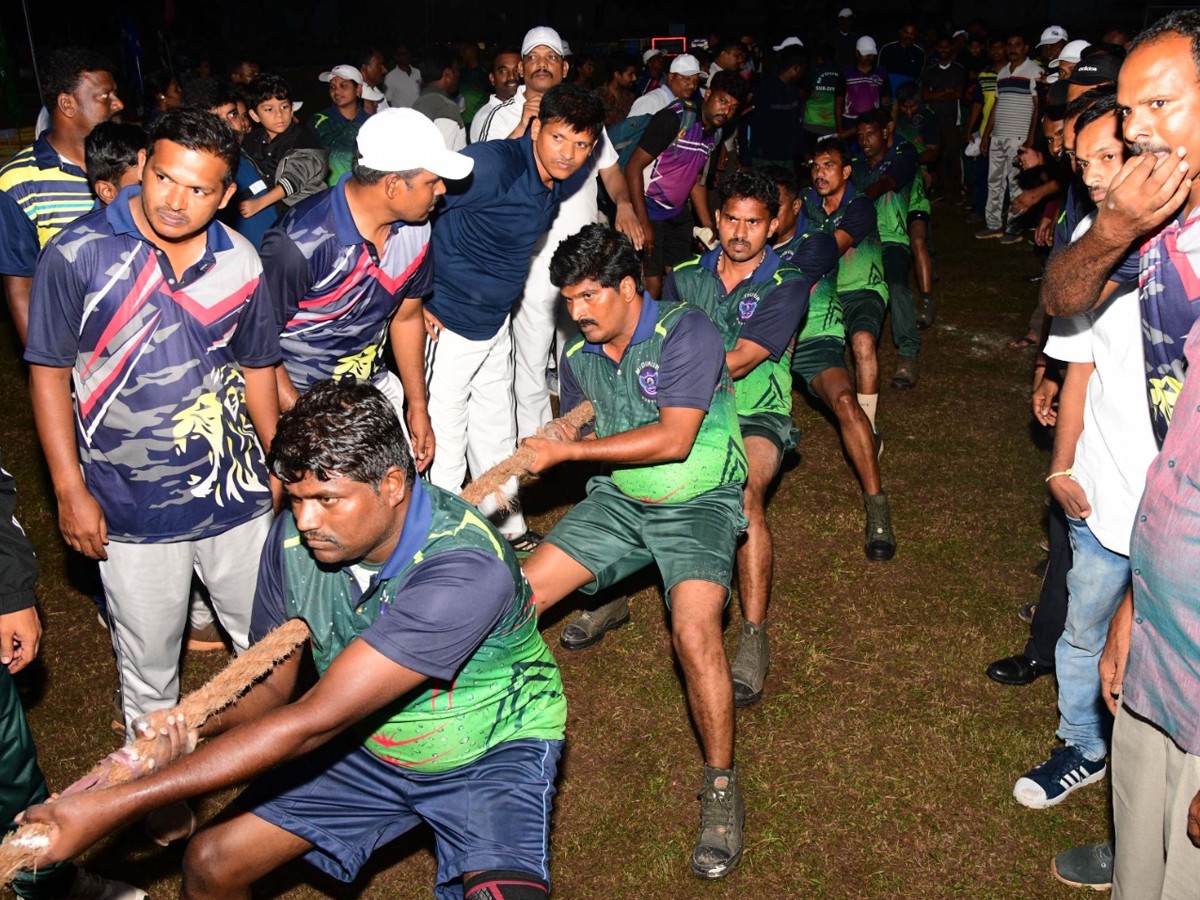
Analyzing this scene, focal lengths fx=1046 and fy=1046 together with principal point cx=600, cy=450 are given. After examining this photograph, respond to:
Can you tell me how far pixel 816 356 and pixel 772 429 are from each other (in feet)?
3.89

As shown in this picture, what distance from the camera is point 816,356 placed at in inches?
238

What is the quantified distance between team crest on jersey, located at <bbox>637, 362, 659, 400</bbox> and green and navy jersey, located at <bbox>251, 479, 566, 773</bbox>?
132 centimetres

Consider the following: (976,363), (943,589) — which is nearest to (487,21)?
(976,363)

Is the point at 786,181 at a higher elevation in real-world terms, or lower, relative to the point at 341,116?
lower

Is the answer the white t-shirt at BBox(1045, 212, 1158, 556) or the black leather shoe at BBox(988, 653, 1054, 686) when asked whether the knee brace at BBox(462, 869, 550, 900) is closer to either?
the white t-shirt at BBox(1045, 212, 1158, 556)

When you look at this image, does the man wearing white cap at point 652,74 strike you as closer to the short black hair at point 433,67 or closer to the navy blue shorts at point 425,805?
the short black hair at point 433,67

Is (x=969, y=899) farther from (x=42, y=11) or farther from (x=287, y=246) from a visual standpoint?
(x=42, y=11)

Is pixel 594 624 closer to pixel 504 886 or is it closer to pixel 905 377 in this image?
pixel 504 886

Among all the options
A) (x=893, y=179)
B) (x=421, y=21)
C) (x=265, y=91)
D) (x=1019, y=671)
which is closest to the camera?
(x=1019, y=671)

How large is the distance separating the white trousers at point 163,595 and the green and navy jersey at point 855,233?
433 centimetres

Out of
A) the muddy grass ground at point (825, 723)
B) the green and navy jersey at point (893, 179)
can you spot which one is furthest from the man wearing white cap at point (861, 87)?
the muddy grass ground at point (825, 723)

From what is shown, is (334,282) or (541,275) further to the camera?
(541,275)

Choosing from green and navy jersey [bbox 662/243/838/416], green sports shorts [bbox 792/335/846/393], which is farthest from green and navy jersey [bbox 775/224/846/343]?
green and navy jersey [bbox 662/243/838/416]

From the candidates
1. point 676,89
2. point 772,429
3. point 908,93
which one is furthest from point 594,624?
point 908,93
